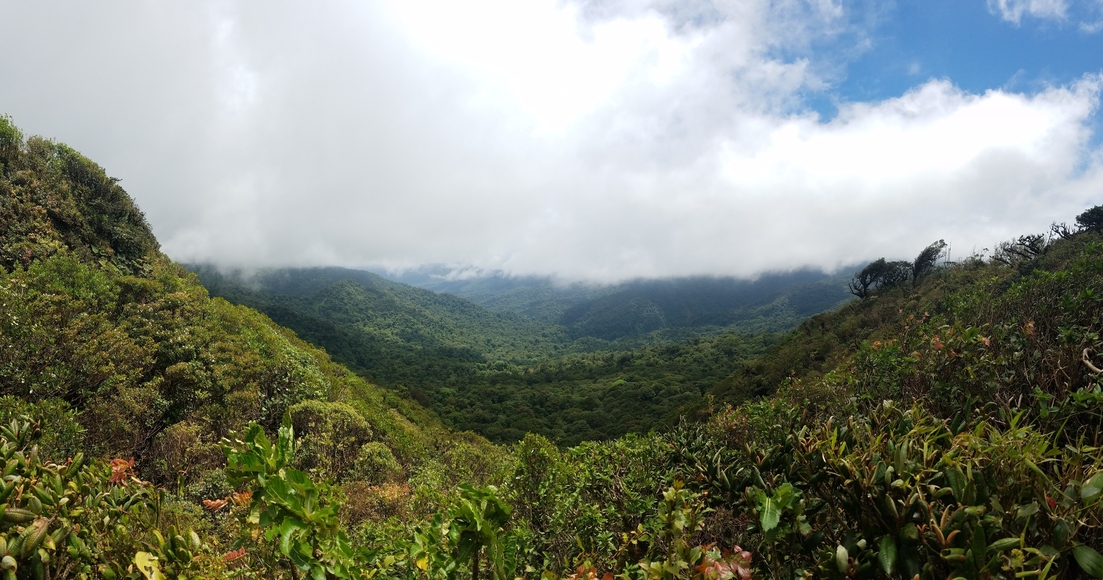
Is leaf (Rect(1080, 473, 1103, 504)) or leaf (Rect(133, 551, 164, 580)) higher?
leaf (Rect(1080, 473, 1103, 504))

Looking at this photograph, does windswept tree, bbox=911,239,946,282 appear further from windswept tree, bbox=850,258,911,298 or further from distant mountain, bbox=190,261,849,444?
distant mountain, bbox=190,261,849,444

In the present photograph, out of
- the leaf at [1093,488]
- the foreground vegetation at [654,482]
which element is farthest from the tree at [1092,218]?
the leaf at [1093,488]

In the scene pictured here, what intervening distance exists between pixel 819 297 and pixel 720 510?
22194cm

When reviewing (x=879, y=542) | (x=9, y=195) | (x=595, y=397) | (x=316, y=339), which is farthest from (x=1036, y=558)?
(x=316, y=339)

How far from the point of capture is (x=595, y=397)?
222 feet

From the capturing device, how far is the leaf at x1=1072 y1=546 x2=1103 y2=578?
1.21m

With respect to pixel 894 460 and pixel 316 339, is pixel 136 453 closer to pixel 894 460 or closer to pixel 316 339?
pixel 894 460

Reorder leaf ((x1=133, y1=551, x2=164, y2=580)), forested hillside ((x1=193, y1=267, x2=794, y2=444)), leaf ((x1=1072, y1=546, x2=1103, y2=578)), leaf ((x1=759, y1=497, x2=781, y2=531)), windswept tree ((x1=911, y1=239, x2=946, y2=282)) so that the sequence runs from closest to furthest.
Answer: leaf ((x1=1072, y1=546, x2=1103, y2=578))
leaf ((x1=759, y1=497, x2=781, y2=531))
leaf ((x1=133, y1=551, x2=164, y2=580))
windswept tree ((x1=911, y1=239, x2=946, y2=282))
forested hillside ((x1=193, y1=267, x2=794, y2=444))

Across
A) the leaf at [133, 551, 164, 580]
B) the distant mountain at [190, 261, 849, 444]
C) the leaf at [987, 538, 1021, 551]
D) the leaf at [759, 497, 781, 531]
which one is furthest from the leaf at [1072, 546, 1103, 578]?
the distant mountain at [190, 261, 849, 444]

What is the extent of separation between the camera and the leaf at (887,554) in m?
1.40

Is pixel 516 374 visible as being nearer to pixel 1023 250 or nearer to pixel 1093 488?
pixel 1023 250

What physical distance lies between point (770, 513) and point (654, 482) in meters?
2.12

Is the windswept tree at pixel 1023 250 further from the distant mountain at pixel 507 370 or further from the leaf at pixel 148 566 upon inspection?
the leaf at pixel 148 566

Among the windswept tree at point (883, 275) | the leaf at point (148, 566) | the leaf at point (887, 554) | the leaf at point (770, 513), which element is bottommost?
the leaf at point (148, 566)
